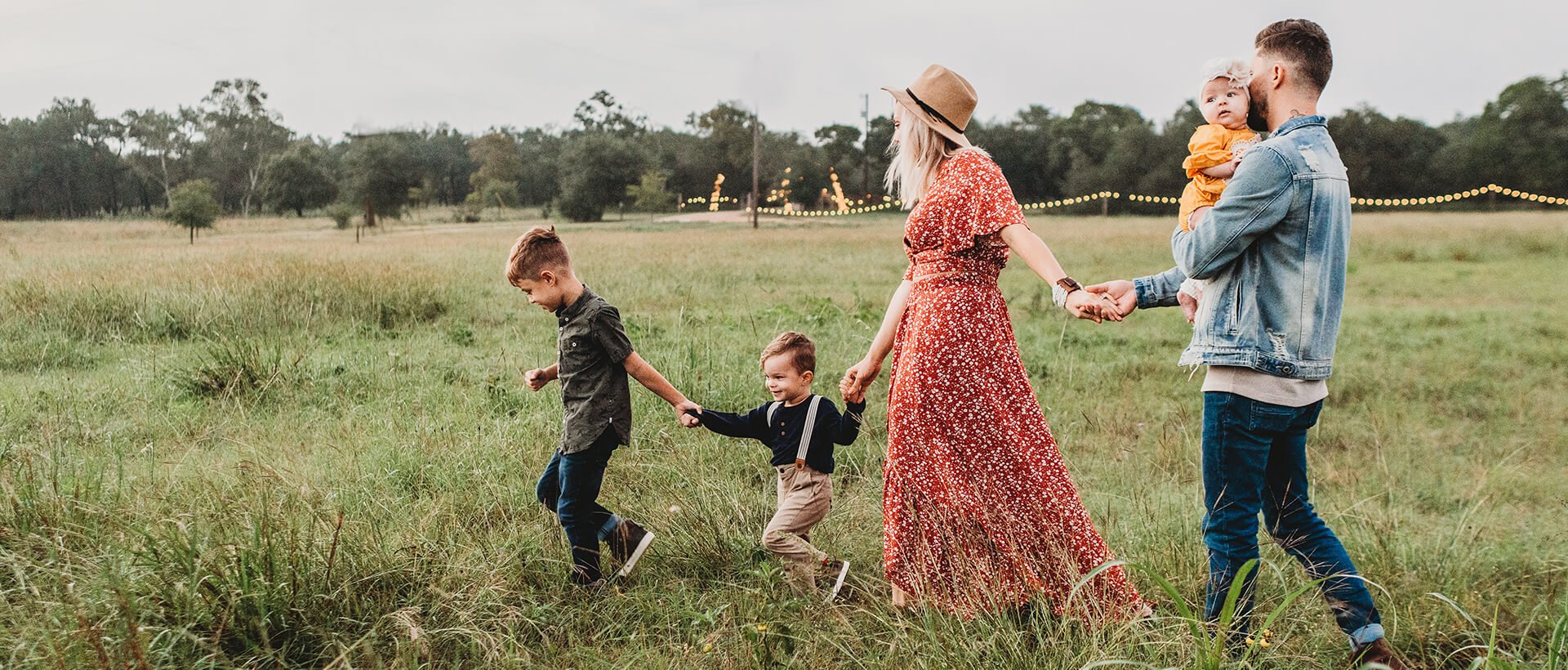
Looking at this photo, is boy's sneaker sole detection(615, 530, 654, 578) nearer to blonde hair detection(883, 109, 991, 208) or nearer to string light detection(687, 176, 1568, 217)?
blonde hair detection(883, 109, 991, 208)

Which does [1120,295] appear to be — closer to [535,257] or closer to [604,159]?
[535,257]

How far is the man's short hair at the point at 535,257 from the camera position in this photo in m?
3.36

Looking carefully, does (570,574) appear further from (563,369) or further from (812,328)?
(812,328)

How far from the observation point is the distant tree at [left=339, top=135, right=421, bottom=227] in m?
24.6

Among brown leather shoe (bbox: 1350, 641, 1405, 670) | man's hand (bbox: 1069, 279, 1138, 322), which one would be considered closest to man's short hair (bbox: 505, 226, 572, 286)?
man's hand (bbox: 1069, 279, 1138, 322)

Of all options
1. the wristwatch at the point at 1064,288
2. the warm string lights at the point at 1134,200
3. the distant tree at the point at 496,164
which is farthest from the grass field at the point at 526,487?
the warm string lights at the point at 1134,200

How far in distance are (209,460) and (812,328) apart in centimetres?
591

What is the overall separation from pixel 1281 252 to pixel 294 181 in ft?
80.9

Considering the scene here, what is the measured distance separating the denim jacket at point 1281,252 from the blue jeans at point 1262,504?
0.16m

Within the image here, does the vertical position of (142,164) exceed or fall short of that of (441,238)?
it exceeds it

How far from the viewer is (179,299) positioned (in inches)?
371

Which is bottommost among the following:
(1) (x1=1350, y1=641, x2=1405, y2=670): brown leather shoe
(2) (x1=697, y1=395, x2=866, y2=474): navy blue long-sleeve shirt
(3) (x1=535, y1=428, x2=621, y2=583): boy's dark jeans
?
(1) (x1=1350, y1=641, x2=1405, y2=670): brown leather shoe

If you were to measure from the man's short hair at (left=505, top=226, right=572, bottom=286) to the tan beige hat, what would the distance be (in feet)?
4.49

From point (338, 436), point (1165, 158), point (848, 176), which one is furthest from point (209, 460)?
point (1165, 158)
